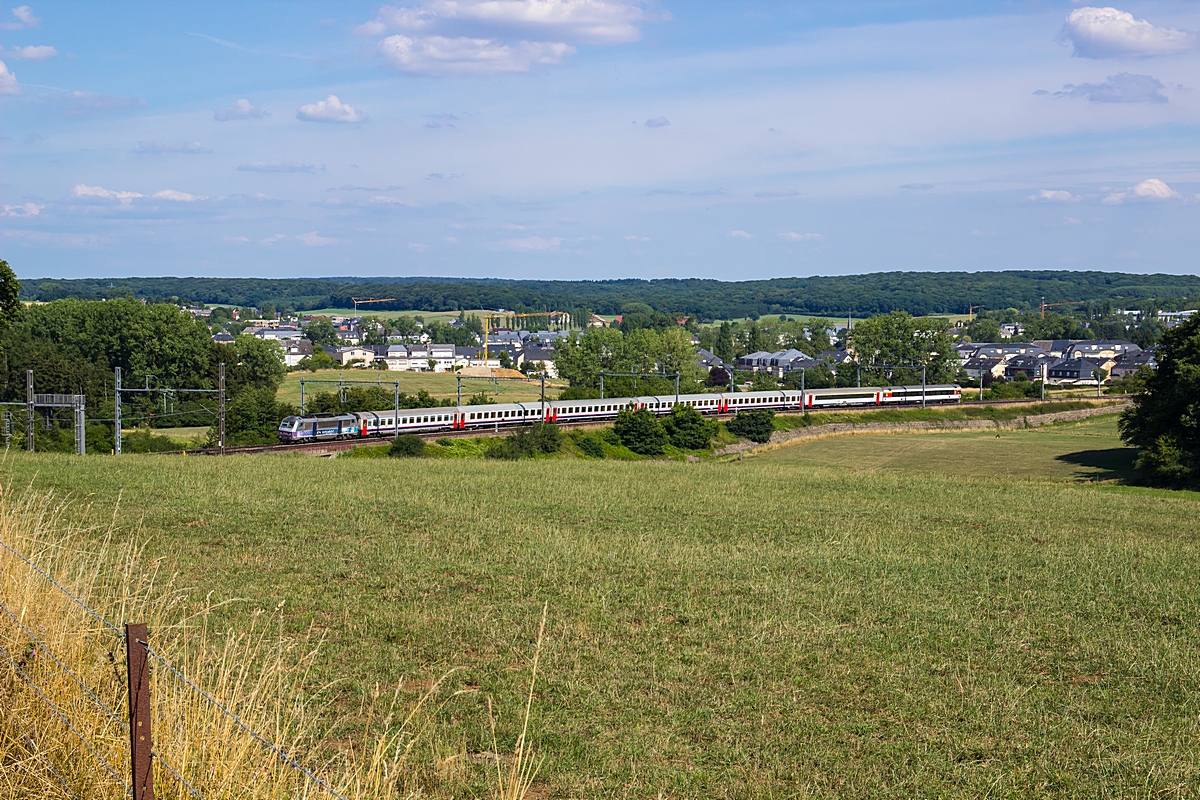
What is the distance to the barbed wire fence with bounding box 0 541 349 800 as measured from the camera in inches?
165

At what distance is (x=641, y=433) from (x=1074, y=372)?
9424 cm

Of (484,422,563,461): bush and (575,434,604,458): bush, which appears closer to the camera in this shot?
(484,422,563,461): bush

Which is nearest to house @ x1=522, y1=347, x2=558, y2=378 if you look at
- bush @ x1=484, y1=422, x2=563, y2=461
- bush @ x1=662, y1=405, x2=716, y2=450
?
bush @ x1=662, y1=405, x2=716, y2=450

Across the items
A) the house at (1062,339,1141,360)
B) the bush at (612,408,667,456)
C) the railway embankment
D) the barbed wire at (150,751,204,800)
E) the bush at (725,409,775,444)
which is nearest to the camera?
the barbed wire at (150,751,204,800)

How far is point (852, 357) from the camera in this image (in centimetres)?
12950

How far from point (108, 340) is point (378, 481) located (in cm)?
8008

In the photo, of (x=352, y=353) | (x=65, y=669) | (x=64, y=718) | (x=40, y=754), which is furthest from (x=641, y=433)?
(x=352, y=353)

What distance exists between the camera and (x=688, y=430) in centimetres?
5972

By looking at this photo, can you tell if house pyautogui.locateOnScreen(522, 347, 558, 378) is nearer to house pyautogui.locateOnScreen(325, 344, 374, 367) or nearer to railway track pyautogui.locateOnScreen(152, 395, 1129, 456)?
→ house pyautogui.locateOnScreen(325, 344, 374, 367)

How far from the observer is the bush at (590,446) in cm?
5281

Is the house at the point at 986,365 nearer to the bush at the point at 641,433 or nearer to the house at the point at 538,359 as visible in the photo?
the house at the point at 538,359

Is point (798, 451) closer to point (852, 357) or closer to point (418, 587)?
point (418, 587)

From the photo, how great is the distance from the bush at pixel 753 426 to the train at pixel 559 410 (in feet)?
13.0

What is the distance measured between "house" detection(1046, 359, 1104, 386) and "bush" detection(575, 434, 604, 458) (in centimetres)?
9200
